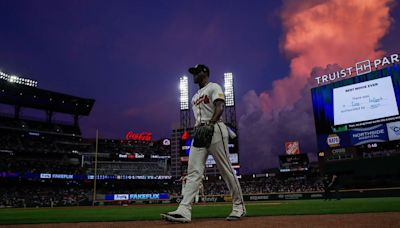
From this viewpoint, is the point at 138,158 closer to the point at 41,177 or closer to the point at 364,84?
the point at 41,177

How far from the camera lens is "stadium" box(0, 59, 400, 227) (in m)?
25.0

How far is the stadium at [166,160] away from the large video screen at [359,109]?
76mm

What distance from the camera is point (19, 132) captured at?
143 feet

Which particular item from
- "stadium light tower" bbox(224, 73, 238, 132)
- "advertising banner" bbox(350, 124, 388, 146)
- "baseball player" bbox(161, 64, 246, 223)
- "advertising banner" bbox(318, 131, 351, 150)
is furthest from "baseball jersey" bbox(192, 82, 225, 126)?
"stadium light tower" bbox(224, 73, 238, 132)

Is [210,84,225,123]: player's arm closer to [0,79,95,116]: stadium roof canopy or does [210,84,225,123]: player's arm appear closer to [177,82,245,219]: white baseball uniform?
Answer: [177,82,245,219]: white baseball uniform

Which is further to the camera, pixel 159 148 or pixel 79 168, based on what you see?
pixel 159 148

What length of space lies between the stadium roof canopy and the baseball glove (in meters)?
42.1

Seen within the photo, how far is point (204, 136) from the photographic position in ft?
14.1

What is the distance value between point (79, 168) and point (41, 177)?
6620 mm

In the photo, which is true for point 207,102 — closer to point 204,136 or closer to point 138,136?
point 204,136

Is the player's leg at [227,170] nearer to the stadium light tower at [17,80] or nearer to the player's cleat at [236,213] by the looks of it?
the player's cleat at [236,213]

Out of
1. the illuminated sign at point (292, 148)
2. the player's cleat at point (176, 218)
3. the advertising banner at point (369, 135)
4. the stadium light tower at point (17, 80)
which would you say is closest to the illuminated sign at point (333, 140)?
the advertising banner at point (369, 135)

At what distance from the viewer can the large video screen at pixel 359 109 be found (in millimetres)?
25359

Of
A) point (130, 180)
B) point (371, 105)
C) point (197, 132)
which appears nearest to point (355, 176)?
point (371, 105)
